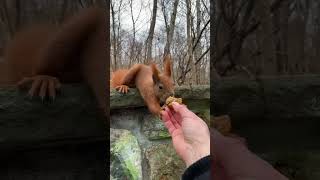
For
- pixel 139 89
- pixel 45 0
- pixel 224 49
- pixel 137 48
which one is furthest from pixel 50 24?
pixel 139 89

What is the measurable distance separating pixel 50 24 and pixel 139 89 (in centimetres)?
80

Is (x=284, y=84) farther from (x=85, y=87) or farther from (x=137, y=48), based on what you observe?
(x=137, y=48)

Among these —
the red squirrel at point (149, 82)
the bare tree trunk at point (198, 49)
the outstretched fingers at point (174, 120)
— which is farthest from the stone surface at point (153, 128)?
the outstretched fingers at point (174, 120)

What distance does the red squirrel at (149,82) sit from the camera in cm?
112

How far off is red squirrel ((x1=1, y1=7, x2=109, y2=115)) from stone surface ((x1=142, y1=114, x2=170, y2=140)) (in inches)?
28.2

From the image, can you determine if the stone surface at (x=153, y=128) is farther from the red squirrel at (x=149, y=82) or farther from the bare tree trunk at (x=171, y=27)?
the bare tree trunk at (x=171, y=27)

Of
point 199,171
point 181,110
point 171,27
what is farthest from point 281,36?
point 171,27

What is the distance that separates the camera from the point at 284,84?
42 cm

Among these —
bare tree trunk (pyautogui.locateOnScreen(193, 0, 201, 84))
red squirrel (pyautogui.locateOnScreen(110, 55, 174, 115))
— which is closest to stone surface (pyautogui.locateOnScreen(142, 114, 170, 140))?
red squirrel (pyautogui.locateOnScreen(110, 55, 174, 115))

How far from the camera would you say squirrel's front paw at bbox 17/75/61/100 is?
A: 0.40m

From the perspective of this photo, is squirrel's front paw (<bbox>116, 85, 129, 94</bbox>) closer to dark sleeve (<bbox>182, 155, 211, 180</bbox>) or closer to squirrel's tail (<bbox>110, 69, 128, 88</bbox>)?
squirrel's tail (<bbox>110, 69, 128, 88</bbox>)

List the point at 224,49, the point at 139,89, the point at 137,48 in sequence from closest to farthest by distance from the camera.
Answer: the point at 224,49 < the point at 137,48 < the point at 139,89

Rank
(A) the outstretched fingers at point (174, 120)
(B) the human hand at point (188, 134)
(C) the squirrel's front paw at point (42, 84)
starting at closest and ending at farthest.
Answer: (C) the squirrel's front paw at point (42, 84) → (B) the human hand at point (188, 134) → (A) the outstretched fingers at point (174, 120)

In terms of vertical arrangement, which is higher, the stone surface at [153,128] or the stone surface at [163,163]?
the stone surface at [153,128]
